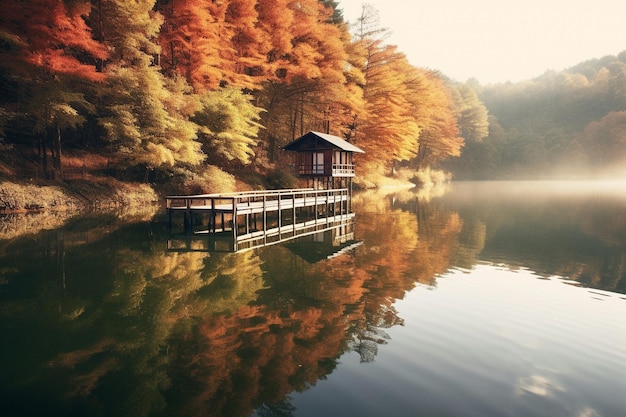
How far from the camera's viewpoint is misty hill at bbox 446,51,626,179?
10019 centimetres

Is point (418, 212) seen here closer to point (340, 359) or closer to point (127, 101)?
point (127, 101)

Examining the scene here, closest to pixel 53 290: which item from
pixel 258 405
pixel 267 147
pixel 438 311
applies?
pixel 258 405

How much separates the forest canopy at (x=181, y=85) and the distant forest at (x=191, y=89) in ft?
0.38

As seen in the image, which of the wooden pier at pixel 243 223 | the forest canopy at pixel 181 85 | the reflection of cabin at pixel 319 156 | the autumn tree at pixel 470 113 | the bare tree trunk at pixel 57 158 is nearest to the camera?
the wooden pier at pixel 243 223

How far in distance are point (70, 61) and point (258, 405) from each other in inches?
1124

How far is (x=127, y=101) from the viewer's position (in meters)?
30.4

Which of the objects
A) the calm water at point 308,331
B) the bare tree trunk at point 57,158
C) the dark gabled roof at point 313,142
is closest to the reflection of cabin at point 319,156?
the dark gabled roof at point 313,142

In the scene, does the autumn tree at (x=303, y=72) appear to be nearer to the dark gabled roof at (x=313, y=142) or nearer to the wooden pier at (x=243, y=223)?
the dark gabled roof at (x=313, y=142)

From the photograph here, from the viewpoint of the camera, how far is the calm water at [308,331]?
22.1ft

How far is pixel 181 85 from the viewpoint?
1272 inches

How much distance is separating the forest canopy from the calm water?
1361 cm

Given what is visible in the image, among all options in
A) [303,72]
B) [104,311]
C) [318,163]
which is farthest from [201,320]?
[303,72]

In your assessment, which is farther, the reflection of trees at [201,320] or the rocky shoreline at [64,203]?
the rocky shoreline at [64,203]

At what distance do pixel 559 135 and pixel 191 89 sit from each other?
104530 mm
